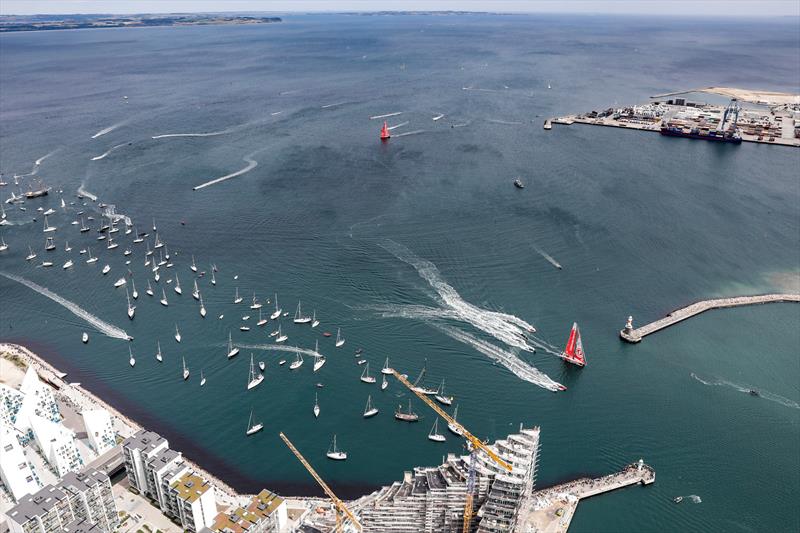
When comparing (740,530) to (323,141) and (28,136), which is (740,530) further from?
(28,136)

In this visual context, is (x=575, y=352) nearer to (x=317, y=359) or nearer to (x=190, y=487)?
(x=317, y=359)

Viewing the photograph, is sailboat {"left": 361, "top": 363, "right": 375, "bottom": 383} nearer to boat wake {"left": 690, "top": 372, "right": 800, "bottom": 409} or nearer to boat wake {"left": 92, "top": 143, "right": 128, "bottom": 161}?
boat wake {"left": 690, "top": 372, "right": 800, "bottom": 409}

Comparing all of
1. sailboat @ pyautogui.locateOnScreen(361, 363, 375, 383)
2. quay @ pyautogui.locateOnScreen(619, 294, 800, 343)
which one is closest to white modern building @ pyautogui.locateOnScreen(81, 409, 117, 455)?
sailboat @ pyautogui.locateOnScreen(361, 363, 375, 383)

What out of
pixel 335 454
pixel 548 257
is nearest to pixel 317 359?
pixel 335 454

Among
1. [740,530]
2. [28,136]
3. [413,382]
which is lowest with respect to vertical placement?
[740,530]

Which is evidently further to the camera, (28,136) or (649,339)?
(28,136)

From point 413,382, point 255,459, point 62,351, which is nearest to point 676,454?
point 413,382

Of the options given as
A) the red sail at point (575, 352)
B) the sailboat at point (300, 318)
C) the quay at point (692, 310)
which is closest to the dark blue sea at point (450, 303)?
the red sail at point (575, 352)
